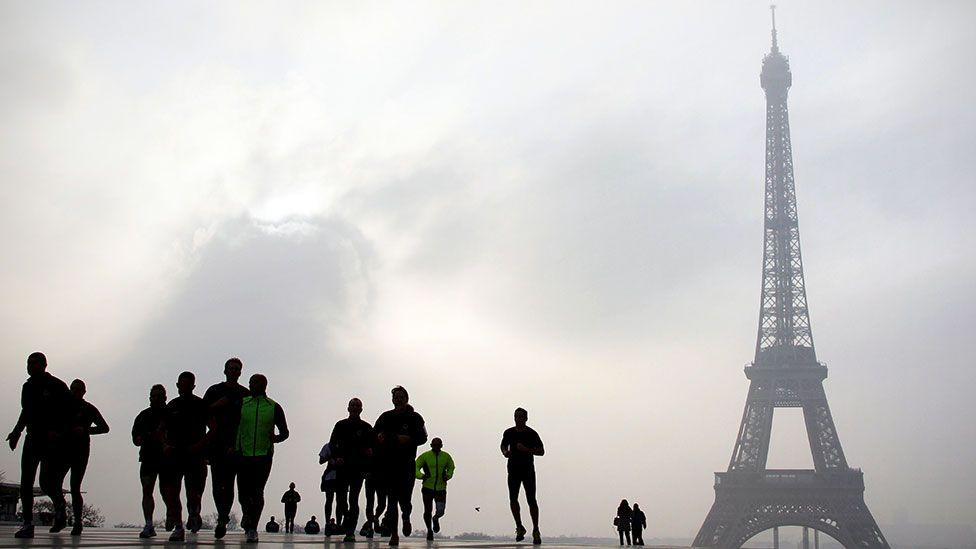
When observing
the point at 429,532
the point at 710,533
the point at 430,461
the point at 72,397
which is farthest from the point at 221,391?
the point at 710,533

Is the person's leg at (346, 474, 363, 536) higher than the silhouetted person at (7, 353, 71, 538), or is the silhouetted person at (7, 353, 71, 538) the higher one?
the silhouetted person at (7, 353, 71, 538)

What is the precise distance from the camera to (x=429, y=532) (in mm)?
12258

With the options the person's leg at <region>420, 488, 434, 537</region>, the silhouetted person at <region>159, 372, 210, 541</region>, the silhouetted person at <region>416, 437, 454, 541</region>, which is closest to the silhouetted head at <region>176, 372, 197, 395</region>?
the silhouetted person at <region>159, 372, 210, 541</region>

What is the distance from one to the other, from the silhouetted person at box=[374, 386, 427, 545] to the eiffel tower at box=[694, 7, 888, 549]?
69.5 m

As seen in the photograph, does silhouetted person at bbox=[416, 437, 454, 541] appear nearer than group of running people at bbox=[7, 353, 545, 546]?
No

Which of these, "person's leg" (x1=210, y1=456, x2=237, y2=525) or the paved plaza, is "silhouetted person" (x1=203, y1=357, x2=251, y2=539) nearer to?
"person's leg" (x1=210, y1=456, x2=237, y2=525)

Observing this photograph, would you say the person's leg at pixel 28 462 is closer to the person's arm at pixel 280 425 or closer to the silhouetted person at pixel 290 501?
the person's arm at pixel 280 425

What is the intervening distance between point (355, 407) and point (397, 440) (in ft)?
3.55

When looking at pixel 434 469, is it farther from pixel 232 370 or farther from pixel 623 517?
pixel 623 517

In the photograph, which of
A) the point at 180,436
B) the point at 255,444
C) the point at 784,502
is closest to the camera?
the point at 255,444

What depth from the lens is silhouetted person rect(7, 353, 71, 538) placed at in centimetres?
977

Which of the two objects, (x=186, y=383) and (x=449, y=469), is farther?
(x=449, y=469)

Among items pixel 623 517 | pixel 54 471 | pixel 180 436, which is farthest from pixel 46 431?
pixel 623 517

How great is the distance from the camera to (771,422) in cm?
8569
